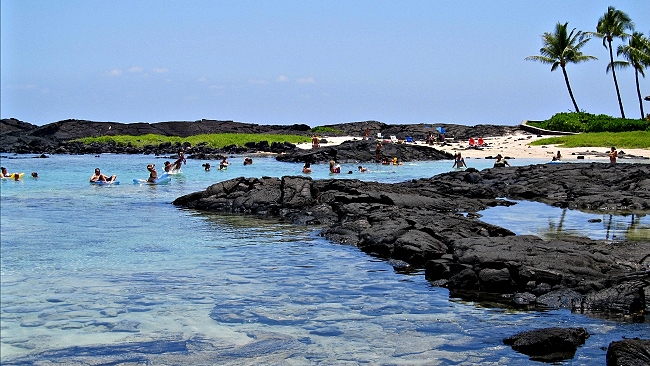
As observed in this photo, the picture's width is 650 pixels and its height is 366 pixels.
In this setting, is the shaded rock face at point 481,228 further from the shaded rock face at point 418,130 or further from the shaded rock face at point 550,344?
the shaded rock face at point 418,130

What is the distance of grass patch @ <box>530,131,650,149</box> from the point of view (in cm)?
5369

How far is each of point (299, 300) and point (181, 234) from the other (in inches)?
334

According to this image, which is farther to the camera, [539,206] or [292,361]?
[539,206]

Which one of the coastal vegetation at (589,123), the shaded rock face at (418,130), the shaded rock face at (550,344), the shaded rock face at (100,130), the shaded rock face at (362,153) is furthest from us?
the shaded rock face at (100,130)

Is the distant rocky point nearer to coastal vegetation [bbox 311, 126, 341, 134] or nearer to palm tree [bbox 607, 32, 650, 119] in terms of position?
coastal vegetation [bbox 311, 126, 341, 134]

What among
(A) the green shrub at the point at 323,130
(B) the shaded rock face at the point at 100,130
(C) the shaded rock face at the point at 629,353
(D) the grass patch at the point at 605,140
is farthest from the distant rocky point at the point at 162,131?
(C) the shaded rock face at the point at 629,353

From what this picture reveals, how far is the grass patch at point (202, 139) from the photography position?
270 feet

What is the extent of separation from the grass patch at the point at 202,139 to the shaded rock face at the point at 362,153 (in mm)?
21097

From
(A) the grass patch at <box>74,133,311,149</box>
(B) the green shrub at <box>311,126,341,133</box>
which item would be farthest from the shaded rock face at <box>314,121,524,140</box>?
(A) the grass patch at <box>74,133,311,149</box>

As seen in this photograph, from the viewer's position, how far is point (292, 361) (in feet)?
30.8

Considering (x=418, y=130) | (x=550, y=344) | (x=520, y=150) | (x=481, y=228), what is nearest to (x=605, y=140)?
(x=520, y=150)

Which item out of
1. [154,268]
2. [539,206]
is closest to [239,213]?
[154,268]

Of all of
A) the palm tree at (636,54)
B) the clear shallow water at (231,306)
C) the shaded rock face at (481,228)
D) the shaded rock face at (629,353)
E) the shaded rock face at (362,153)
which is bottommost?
the clear shallow water at (231,306)

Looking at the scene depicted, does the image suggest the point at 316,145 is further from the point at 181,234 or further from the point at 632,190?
Result: the point at 181,234
